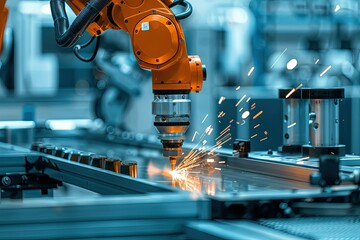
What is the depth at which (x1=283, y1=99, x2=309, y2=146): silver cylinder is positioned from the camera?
3.94 metres

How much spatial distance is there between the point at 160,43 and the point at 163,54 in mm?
44

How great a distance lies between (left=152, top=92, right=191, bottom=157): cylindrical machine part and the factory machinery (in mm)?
163

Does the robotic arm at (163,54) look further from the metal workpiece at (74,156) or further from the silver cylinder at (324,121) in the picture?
the metal workpiece at (74,156)

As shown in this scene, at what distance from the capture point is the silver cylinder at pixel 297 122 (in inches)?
Answer: 155

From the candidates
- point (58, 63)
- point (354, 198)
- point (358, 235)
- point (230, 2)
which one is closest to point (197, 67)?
point (354, 198)

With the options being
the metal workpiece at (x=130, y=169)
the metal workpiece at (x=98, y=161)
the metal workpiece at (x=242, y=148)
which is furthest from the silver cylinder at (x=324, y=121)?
the metal workpiece at (x=98, y=161)

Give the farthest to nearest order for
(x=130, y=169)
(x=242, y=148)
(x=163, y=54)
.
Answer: (x=242, y=148) < (x=130, y=169) < (x=163, y=54)

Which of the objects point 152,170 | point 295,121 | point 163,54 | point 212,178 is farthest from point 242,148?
point 163,54

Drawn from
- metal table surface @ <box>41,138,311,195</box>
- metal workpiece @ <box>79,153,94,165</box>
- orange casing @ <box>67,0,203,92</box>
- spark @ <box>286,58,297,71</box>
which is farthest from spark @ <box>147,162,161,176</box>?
spark @ <box>286,58,297,71</box>

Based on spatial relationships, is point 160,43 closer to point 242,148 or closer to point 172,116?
point 172,116

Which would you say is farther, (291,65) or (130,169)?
(291,65)

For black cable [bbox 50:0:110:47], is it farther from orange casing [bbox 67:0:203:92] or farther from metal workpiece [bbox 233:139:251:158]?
metal workpiece [bbox 233:139:251:158]

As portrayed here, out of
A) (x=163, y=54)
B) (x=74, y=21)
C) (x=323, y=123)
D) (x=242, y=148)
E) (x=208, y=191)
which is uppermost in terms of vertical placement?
(x=74, y=21)

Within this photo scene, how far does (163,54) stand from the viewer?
10.8 ft
